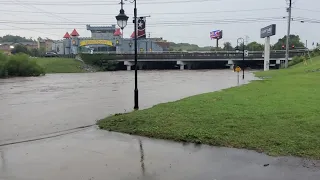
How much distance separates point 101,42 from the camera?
12431 centimetres

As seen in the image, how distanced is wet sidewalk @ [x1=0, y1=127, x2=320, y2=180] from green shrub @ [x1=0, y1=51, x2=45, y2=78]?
52395mm

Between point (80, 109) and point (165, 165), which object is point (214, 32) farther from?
point (165, 165)

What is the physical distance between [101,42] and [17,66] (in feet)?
214

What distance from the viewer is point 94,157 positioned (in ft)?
27.2

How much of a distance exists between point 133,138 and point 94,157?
1921mm

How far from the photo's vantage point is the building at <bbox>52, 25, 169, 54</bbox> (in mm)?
123812

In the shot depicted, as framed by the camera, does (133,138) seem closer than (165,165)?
No

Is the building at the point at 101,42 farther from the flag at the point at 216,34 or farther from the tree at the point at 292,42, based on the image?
the tree at the point at 292,42

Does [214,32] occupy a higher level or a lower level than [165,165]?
higher

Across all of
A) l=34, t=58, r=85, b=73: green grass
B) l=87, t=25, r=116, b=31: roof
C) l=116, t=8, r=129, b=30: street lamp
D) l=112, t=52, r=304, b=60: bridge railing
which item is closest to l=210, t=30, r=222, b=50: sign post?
l=87, t=25, r=116, b=31: roof

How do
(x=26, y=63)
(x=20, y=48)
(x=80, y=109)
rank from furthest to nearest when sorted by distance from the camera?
(x=20, y=48) → (x=26, y=63) → (x=80, y=109)

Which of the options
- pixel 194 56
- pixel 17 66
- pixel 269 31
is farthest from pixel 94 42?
pixel 269 31

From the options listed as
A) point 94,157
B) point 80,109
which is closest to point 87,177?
point 94,157

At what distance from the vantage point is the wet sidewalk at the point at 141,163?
685 centimetres
